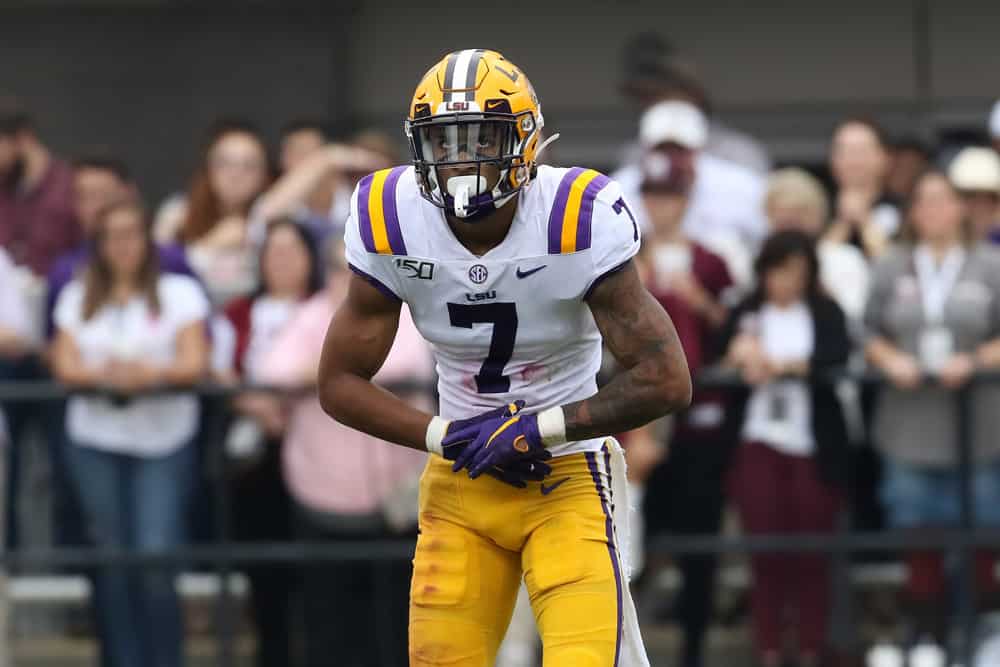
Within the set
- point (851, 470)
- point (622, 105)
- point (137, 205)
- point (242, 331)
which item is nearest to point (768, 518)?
point (851, 470)

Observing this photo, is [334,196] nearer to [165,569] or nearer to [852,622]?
[165,569]

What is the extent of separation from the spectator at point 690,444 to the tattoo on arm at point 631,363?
9.01ft

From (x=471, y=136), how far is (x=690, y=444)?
330 centimetres

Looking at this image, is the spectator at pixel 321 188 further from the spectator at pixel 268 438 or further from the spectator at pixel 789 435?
the spectator at pixel 789 435

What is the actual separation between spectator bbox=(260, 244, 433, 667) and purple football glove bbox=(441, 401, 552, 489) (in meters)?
2.73

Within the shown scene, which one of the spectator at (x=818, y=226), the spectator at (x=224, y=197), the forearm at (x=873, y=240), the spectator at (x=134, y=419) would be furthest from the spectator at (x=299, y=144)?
the forearm at (x=873, y=240)

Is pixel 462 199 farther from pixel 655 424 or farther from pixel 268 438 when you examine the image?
pixel 268 438

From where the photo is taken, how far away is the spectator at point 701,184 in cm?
893

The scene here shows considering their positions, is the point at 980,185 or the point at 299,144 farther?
the point at 299,144

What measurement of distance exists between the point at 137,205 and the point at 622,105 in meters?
4.59

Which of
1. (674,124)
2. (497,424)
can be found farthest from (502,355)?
(674,124)

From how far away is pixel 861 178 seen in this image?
367 inches

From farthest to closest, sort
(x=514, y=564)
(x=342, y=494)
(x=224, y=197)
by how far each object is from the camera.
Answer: (x=224, y=197), (x=342, y=494), (x=514, y=564)

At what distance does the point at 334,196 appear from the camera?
30.8 ft
